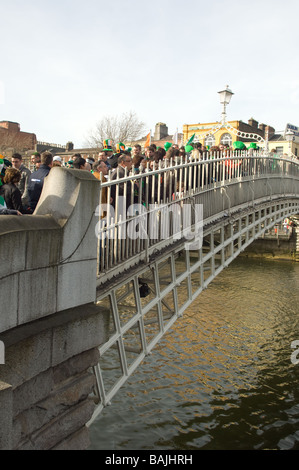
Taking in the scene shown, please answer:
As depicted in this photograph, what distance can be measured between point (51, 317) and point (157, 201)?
341cm

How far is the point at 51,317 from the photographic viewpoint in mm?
3732

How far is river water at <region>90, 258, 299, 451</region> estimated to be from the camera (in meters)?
7.79

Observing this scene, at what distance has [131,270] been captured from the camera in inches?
232

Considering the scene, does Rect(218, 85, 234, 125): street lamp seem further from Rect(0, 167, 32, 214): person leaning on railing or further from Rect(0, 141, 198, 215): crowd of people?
Rect(0, 167, 32, 214): person leaning on railing

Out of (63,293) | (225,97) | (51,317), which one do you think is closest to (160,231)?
(63,293)

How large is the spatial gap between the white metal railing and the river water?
3.45 metres

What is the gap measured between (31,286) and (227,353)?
368 inches

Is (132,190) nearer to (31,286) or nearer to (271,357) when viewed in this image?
(31,286)

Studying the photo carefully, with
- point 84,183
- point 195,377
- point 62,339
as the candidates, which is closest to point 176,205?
point 84,183

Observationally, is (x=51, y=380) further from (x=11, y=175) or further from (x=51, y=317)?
(x=11, y=175)

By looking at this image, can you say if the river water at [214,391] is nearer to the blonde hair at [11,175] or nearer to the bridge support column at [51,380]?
the bridge support column at [51,380]

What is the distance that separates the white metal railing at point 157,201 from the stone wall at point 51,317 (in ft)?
1.77
